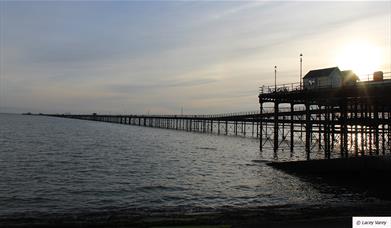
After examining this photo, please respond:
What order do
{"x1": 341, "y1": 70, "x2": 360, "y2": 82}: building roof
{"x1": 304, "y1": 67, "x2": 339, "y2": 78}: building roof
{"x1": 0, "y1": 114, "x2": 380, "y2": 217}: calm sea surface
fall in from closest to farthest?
{"x1": 0, "y1": 114, "x2": 380, "y2": 217}: calm sea surface
{"x1": 341, "y1": 70, "x2": 360, "y2": 82}: building roof
{"x1": 304, "y1": 67, "x2": 339, "y2": 78}: building roof

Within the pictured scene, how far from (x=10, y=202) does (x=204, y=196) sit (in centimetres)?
978

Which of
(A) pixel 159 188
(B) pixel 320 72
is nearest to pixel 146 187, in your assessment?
(A) pixel 159 188

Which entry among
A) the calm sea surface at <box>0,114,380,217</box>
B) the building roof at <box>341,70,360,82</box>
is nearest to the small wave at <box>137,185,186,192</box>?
the calm sea surface at <box>0,114,380,217</box>

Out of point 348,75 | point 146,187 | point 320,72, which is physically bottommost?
point 146,187

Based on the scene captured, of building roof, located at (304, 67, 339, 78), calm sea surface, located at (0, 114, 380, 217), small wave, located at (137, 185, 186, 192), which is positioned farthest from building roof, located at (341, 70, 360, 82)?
small wave, located at (137, 185, 186, 192)

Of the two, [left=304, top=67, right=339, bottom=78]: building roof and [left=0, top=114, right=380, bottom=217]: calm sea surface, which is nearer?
[left=0, top=114, right=380, bottom=217]: calm sea surface

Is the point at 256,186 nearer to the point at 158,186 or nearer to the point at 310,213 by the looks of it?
the point at 158,186

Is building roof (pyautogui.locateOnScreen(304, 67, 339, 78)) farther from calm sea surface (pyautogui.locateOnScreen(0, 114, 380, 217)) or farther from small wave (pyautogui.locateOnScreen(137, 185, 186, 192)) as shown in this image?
small wave (pyautogui.locateOnScreen(137, 185, 186, 192))

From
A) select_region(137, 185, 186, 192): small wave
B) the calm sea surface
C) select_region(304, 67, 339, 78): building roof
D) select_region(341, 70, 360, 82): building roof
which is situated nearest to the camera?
the calm sea surface

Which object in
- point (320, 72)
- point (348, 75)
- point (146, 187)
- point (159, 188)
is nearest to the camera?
point (159, 188)

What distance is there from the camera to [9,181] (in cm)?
2347

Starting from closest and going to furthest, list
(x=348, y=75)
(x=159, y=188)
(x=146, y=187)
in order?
(x=159, y=188) → (x=146, y=187) → (x=348, y=75)

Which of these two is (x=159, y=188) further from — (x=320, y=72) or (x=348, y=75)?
(x=348, y=75)

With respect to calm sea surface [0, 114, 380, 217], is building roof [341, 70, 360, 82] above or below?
above
